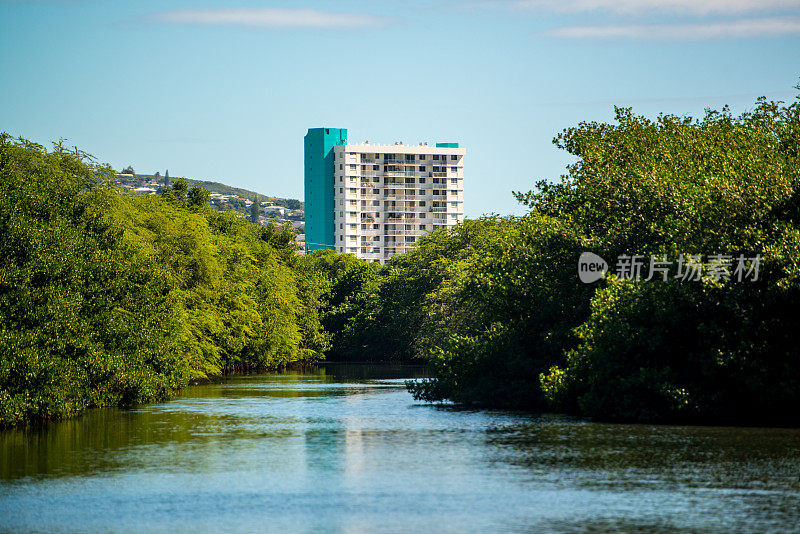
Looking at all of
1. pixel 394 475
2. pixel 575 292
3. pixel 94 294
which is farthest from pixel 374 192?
pixel 394 475

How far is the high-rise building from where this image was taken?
628ft

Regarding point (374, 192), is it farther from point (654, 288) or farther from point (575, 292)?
point (654, 288)

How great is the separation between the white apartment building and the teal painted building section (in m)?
1.41

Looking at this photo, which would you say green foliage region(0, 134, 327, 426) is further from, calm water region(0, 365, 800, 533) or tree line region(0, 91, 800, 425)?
calm water region(0, 365, 800, 533)

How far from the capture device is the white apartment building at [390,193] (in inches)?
7520

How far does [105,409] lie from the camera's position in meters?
45.1

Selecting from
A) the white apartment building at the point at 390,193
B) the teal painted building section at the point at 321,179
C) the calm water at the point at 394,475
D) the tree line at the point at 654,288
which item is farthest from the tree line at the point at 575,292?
the teal painted building section at the point at 321,179

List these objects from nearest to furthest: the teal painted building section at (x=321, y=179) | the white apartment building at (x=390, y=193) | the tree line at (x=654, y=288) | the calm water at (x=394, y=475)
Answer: the calm water at (x=394, y=475) → the tree line at (x=654, y=288) → the white apartment building at (x=390, y=193) → the teal painted building section at (x=321, y=179)

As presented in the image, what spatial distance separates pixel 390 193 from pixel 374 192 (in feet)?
11.3

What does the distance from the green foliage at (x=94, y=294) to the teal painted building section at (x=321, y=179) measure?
120 meters

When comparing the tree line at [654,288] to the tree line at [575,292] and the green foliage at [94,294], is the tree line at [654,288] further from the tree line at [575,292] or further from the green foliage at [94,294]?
the green foliage at [94,294]

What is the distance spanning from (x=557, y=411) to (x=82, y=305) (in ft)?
67.0

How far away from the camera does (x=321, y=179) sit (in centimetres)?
19288

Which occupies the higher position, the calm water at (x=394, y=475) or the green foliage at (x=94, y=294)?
the green foliage at (x=94, y=294)
